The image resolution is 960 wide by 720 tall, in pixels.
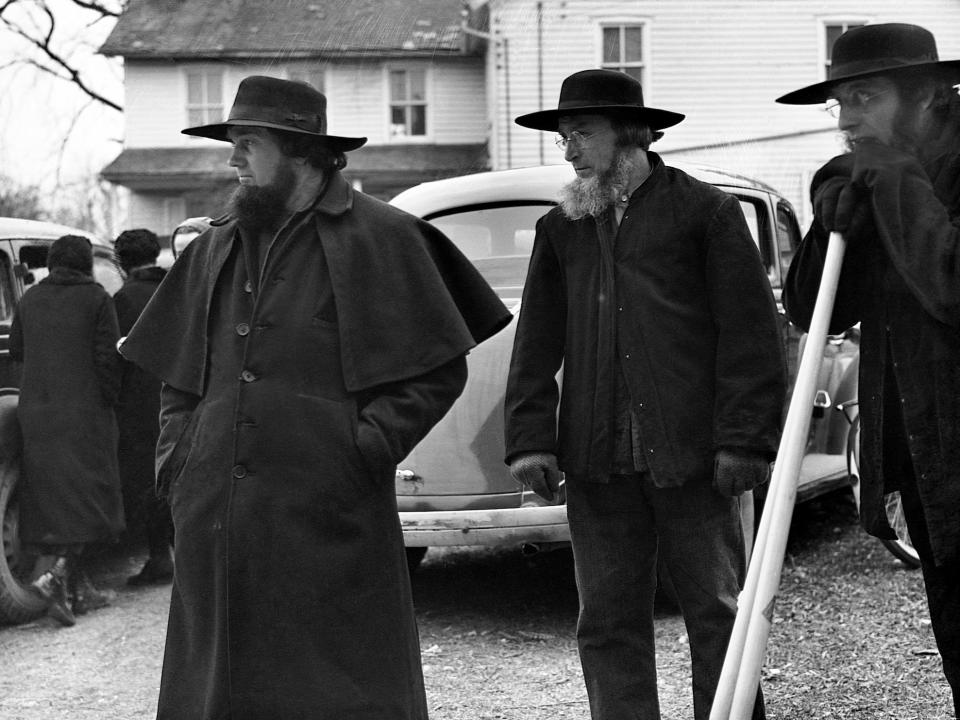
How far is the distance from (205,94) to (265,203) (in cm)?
2738

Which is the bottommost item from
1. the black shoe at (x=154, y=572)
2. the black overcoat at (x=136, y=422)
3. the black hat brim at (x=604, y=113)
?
the black shoe at (x=154, y=572)

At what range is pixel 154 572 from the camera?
304 inches

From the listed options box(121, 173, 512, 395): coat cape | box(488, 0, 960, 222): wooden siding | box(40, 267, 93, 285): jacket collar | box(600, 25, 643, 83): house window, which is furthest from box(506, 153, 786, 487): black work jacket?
box(600, 25, 643, 83): house window

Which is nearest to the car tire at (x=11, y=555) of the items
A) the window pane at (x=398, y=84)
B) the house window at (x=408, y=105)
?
the house window at (x=408, y=105)

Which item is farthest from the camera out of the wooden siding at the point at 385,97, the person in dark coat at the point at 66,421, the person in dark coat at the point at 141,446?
the wooden siding at the point at 385,97

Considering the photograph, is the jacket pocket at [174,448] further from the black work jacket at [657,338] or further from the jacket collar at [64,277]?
the jacket collar at [64,277]

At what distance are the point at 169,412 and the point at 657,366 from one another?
1380 millimetres

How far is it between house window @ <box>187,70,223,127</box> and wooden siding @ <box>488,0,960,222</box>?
7994mm

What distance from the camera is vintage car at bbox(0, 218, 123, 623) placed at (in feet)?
22.1

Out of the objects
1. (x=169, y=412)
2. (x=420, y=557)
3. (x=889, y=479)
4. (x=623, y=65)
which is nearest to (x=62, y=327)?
(x=420, y=557)

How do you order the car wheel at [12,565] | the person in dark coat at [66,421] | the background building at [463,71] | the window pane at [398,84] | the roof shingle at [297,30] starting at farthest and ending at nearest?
the window pane at [398,84]
the roof shingle at [297,30]
the background building at [463,71]
the person in dark coat at [66,421]
the car wheel at [12,565]

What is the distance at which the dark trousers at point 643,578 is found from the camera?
3934mm

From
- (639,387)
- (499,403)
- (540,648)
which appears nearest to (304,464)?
(639,387)

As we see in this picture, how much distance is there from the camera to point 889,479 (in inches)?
136
